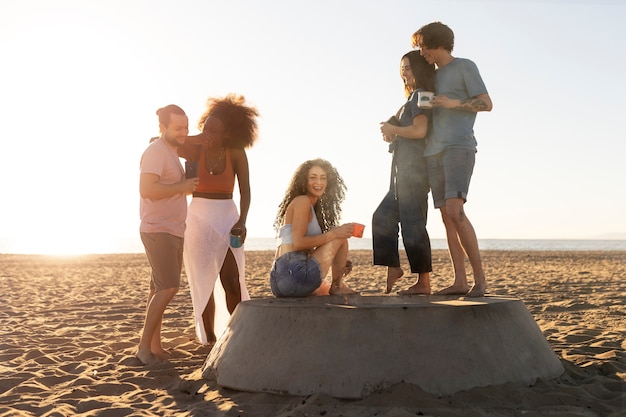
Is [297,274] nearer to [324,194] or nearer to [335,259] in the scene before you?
[335,259]

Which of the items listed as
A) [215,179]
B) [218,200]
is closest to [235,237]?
[218,200]

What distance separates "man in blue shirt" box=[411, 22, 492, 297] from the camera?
5047 mm

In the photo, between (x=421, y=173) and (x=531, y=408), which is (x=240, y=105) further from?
(x=531, y=408)

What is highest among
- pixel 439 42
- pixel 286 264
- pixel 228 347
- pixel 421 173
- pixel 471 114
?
pixel 439 42

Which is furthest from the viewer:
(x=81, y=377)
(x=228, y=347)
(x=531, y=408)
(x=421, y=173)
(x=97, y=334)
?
(x=97, y=334)

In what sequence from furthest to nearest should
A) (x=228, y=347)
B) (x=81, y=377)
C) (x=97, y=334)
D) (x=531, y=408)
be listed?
(x=97, y=334) → (x=81, y=377) → (x=228, y=347) → (x=531, y=408)

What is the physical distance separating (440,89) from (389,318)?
208 centimetres

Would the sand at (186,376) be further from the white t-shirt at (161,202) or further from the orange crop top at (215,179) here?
the orange crop top at (215,179)

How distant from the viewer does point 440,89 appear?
522 centimetres

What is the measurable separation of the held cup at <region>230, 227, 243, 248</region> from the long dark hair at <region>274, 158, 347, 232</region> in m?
0.32

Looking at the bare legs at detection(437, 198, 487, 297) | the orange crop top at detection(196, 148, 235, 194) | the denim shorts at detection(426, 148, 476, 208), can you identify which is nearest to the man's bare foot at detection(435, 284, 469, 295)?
the bare legs at detection(437, 198, 487, 297)

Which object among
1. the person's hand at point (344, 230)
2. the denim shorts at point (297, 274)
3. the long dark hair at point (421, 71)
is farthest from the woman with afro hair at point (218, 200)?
the long dark hair at point (421, 71)

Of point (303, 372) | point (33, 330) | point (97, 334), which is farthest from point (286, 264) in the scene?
point (33, 330)

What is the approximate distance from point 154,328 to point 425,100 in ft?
9.21
